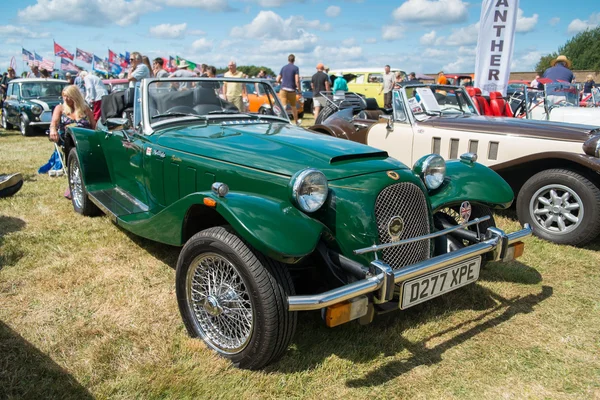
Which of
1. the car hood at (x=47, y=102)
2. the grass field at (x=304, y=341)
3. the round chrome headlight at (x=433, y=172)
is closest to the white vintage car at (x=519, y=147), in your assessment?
the grass field at (x=304, y=341)

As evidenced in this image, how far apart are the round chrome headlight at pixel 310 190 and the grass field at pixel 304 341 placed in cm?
89

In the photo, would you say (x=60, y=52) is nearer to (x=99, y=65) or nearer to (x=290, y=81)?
(x=99, y=65)

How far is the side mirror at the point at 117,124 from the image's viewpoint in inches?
161

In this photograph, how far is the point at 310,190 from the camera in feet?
8.36

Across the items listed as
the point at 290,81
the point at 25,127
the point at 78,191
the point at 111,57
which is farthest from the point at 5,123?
the point at 111,57

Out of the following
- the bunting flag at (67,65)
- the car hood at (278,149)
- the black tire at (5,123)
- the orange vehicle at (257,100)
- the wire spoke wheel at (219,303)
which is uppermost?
the bunting flag at (67,65)

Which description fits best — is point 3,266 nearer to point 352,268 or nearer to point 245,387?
point 245,387

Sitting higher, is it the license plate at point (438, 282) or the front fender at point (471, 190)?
the front fender at point (471, 190)

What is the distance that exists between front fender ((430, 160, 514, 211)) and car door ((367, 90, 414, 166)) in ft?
7.75

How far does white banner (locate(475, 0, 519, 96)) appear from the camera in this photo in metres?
7.82

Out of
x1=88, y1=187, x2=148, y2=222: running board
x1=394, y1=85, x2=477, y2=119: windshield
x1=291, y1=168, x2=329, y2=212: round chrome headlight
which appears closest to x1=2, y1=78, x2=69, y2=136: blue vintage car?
x1=88, y1=187, x2=148, y2=222: running board

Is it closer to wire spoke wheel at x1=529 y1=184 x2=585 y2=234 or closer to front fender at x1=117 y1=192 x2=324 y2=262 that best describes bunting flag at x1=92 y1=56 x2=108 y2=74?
wire spoke wheel at x1=529 y1=184 x2=585 y2=234

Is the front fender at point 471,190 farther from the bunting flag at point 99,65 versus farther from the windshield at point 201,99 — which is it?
the bunting flag at point 99,65

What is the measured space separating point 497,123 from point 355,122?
2019 mm
